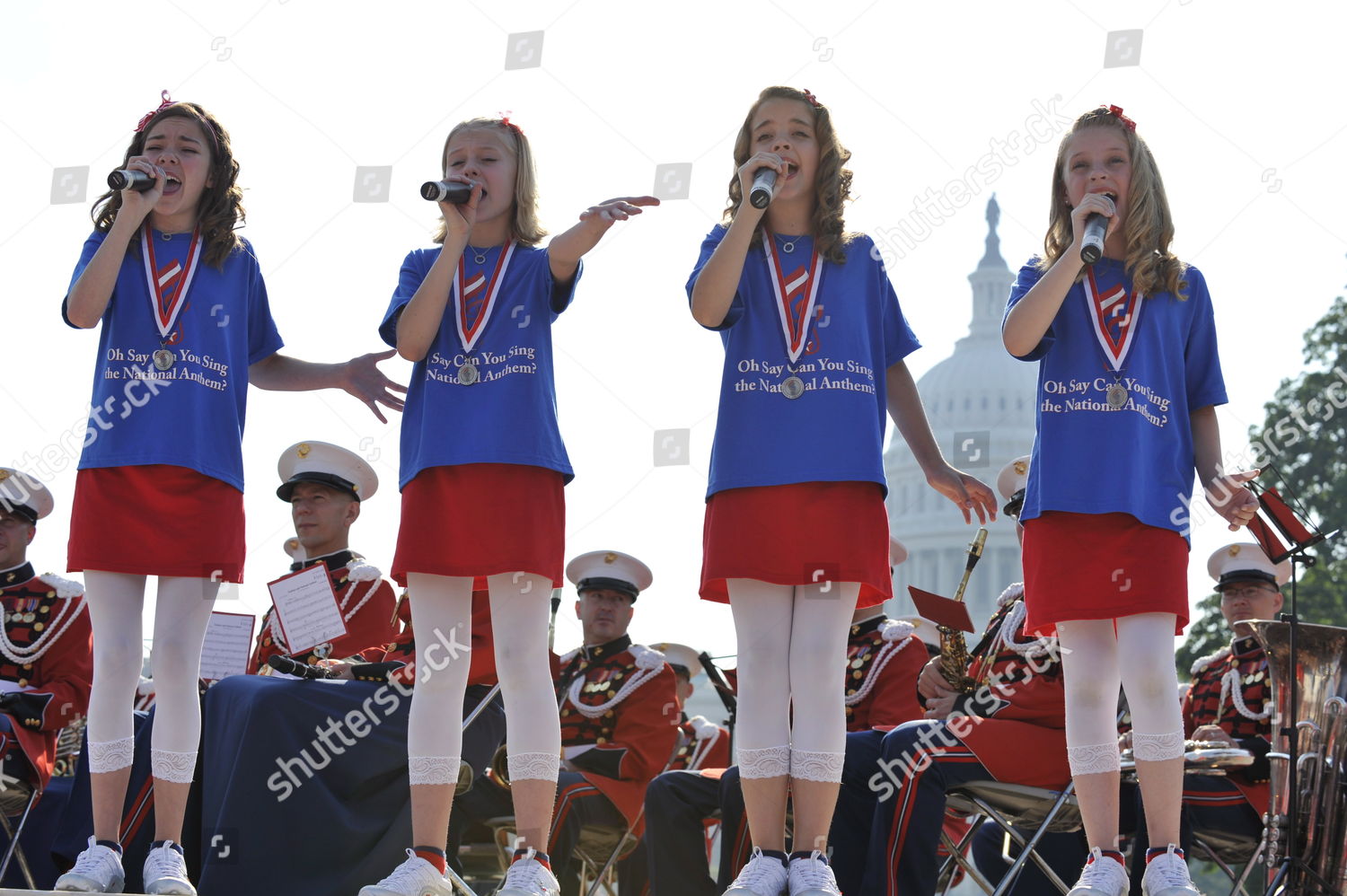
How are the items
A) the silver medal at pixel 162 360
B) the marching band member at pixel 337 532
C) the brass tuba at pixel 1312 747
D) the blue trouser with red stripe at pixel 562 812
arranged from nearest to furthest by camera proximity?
the silver medal at pixel 162 360 → the brass tuba at pixel 1312 747 → the marching band member at pixel 337 532 → the blue trouser with red stripe at pixel 562 812

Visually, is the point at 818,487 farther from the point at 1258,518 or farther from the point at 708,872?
the point at 708,872

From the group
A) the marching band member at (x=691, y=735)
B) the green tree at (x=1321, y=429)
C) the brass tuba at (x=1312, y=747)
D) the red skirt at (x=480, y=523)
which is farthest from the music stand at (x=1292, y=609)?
the green tree at (x=1321, y=429)

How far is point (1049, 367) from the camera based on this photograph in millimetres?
4469

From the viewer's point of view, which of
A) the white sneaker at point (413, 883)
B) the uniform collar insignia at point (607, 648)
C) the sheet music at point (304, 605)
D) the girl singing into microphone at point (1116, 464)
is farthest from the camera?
the uniform collar insignia at point (607, 648)

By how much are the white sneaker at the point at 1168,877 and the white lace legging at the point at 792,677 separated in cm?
84

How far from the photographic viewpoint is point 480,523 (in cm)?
432

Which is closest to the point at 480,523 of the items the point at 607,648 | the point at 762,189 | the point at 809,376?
the point at 809,376

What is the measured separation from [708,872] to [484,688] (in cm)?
134

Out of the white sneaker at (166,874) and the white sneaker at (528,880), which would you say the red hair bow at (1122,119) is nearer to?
the white sneaker at (528,880)

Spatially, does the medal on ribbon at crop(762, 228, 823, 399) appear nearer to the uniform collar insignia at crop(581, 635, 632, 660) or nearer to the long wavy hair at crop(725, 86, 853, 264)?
the long wavy hair at crop(725, 86, 853, 264)

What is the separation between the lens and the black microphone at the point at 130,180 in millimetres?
4379

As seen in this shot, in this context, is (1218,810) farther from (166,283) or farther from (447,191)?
(166,283)

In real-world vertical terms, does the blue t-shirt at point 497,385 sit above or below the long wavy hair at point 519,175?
below

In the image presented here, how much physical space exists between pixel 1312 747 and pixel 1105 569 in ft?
5.07
